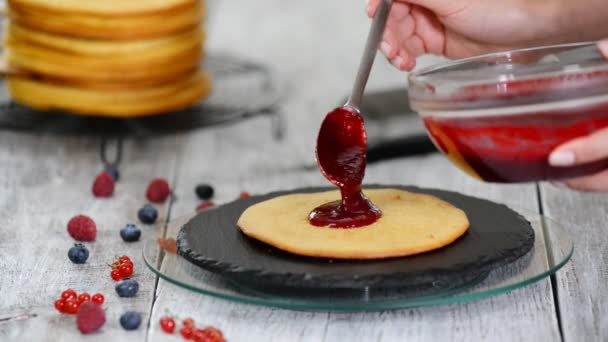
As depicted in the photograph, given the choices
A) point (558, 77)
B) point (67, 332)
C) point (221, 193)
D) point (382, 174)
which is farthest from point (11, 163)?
point (558, 77)

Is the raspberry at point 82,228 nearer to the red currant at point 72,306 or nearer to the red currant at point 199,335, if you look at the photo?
the red currant at point 72,306

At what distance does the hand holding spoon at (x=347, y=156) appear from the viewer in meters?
1.47

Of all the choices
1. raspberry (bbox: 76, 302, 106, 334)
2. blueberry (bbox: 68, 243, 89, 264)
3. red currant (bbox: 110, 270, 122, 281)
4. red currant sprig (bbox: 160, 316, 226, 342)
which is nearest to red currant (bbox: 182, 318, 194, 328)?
red currant sprig (bbox: 160, 316, 226, 342)

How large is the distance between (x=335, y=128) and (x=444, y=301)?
1.18ft

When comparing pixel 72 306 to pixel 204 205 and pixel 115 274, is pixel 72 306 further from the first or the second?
pixel 204 205

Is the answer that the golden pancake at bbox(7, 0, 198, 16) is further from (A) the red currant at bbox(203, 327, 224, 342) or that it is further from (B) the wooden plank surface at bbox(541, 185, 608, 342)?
(A) the red currant at bbox(203, 327, 224, 342)

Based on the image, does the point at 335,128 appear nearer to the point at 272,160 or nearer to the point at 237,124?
the point at 272,160

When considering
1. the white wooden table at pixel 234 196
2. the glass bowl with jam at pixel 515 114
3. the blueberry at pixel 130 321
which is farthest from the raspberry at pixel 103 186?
the glass bowl with jam at pixel 515 114

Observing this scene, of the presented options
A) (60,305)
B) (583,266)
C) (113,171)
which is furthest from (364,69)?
(113,171)

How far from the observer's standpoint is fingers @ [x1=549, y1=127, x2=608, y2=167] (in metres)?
1.31

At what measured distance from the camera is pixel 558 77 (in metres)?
1.31

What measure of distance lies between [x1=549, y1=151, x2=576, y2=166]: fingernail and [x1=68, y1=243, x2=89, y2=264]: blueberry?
2.53ft

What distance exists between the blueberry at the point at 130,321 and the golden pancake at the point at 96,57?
1.02m

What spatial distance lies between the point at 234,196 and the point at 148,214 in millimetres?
293
